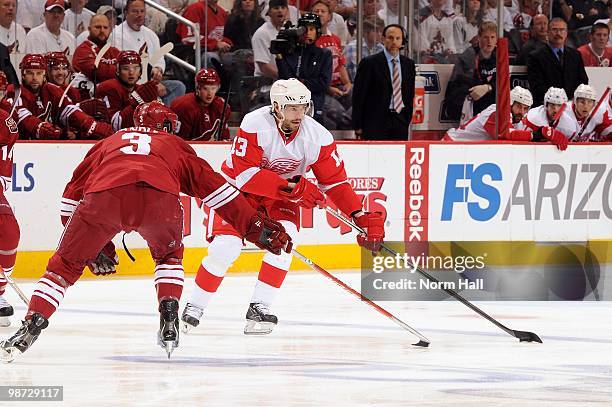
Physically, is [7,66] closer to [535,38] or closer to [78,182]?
[78,182]

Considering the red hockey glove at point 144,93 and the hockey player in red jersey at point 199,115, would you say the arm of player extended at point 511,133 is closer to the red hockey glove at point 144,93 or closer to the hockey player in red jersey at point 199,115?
the hockey player in red jersey at point 199,115

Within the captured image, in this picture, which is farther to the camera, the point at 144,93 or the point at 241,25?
the point at 241,25

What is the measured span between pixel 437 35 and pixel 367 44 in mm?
496

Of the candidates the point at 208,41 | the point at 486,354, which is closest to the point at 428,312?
the point at 486,354

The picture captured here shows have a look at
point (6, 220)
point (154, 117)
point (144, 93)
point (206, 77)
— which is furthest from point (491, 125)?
point (154, 117)

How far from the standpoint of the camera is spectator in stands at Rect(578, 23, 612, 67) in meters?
10.4

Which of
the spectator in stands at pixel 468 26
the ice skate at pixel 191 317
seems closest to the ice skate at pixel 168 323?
the ice skate at pixel 191 317

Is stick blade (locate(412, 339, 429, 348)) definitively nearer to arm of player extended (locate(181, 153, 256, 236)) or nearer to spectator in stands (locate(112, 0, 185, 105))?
arm of player extended (locate(181, 153, 256, 236))

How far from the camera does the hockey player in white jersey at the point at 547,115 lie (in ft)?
31.2

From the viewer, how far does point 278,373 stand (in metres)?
5.45

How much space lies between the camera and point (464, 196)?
909 centimetres

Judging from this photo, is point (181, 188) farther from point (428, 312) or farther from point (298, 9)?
point (298, 9)

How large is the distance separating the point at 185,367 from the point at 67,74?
143 inches

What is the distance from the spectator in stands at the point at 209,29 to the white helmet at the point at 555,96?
2.24 meters
